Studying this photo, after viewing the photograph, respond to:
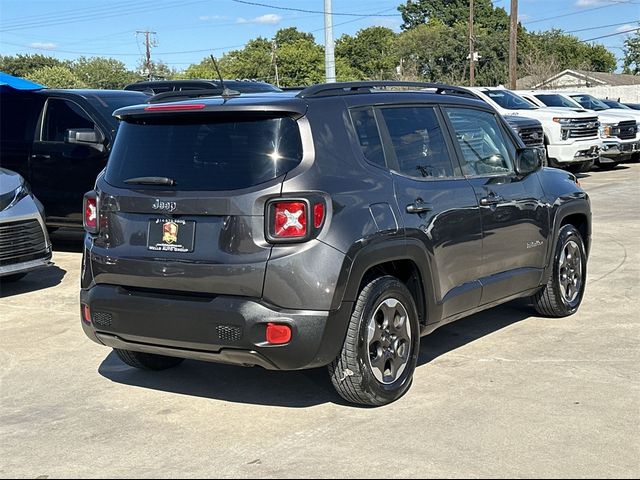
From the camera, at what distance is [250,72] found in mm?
103125

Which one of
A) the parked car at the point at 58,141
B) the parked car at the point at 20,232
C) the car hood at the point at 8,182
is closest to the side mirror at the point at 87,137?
the parked car at the point at 58,141

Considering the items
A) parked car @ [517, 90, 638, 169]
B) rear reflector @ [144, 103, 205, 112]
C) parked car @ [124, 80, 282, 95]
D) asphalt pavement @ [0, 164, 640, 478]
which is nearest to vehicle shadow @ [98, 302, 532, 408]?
asphalt pavement @ [0, 164, 640, 478]

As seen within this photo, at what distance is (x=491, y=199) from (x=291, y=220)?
6.55ft

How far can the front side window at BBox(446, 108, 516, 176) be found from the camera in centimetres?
598

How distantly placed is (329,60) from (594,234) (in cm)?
913

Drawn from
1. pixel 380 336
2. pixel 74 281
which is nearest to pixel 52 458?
pixel 380 336

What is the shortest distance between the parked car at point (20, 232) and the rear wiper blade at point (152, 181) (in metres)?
3.61

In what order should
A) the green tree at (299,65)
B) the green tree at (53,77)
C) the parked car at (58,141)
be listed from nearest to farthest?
the parked car at (58,141)
the green tree at (53,77)
the green tree at (299,65)

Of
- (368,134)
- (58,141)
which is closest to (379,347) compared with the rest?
(368,134)

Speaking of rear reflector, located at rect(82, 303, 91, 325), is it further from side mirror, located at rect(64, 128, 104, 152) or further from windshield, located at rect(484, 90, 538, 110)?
windshield, located at rect(484, 90, 538, 110)

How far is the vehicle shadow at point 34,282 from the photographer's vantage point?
8.75 metres

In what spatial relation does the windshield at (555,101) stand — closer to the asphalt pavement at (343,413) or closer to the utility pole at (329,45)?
the utility pole at (329,45)

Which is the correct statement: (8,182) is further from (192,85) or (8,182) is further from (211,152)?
(192,85)

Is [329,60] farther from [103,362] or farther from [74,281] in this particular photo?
[103,362]
